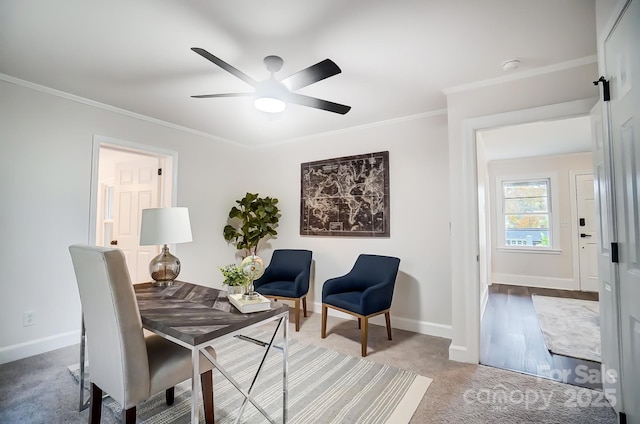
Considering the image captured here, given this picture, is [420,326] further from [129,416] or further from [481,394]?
[129,416]

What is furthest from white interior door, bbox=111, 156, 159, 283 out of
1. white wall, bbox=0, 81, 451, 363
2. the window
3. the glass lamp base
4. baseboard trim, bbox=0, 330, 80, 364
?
the window

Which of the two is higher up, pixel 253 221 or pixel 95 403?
pixel 253 221

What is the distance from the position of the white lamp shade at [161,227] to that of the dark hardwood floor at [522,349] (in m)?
2.76

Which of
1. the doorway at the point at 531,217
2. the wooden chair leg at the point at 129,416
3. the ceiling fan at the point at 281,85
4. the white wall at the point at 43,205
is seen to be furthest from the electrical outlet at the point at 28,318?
the doorway at the point at 531,217

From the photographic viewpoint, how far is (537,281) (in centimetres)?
561

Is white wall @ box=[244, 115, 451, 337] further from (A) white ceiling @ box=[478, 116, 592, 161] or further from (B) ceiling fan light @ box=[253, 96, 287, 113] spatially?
(B) ceiling fan light @ box=[253, 96, 287, 113]

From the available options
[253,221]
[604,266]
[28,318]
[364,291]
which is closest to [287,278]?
[253,221]

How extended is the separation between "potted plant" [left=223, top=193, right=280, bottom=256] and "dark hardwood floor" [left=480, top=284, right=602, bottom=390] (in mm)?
2983

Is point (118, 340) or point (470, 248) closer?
point (118, 340)

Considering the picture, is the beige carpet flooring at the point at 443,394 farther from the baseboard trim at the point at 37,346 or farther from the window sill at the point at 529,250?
the window sill at the point at 529,250

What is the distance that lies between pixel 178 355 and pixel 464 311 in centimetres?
228

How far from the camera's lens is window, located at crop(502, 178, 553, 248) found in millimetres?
5633

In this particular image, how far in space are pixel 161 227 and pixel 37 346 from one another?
1956 mm

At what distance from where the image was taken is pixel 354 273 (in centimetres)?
339
